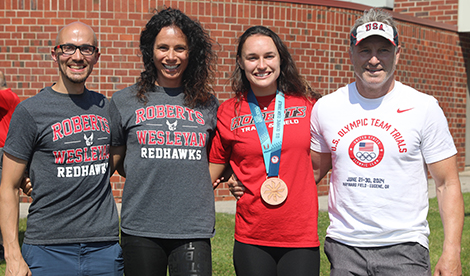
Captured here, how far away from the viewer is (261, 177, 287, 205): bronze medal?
10.0 feet

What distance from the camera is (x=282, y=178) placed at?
3.09m

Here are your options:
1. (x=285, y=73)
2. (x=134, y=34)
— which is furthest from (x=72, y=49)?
(x=134, y=34)

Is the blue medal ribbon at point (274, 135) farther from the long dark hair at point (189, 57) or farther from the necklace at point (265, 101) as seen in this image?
the long dark hair at point (189, 57)

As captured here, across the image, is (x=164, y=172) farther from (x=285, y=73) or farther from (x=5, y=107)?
(x=5, y=107)

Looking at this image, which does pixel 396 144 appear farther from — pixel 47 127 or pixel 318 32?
pixel 318 32

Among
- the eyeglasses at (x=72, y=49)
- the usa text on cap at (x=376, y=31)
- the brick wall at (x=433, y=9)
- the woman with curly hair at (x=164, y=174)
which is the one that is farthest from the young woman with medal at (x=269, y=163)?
the brick wall at (x=433, y=9)

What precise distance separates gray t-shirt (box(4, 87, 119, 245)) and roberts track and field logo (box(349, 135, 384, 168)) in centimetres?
153

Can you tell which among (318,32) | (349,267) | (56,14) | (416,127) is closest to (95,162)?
(349,267)

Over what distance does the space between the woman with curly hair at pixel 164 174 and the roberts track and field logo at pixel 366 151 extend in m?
0.96

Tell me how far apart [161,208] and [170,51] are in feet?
3.40

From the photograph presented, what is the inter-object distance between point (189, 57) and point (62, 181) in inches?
48.6

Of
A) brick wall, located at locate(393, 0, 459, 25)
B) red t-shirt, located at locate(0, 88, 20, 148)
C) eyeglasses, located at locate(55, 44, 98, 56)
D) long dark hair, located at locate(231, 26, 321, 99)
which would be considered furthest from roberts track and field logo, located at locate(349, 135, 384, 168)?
brick wall, located at locate(393, 0, 459, 25)

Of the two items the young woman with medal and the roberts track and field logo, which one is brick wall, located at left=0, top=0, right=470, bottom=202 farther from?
the roberts track and field logo

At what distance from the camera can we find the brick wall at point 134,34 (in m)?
8.35
